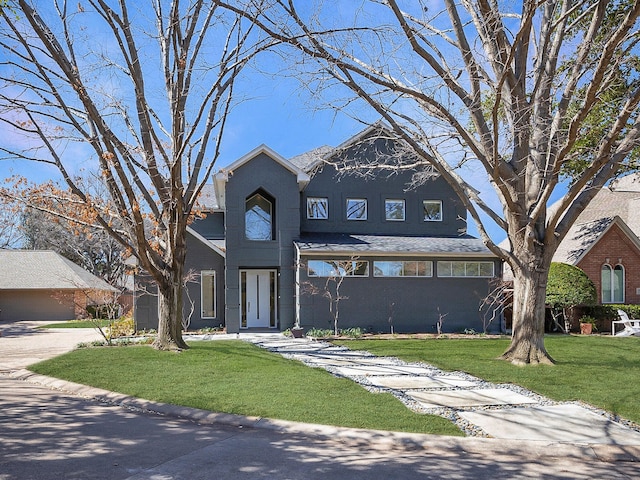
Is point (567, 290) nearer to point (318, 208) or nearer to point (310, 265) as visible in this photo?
point (310, 265)

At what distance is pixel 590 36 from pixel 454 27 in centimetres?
265

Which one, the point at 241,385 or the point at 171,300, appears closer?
the point at 241,385

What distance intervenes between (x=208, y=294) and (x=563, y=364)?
43.5 ft

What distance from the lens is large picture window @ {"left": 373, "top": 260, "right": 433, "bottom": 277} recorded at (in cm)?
1994

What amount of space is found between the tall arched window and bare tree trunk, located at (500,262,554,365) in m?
13.4

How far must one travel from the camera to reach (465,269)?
67.6 feet

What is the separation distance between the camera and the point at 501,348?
14.8 meters

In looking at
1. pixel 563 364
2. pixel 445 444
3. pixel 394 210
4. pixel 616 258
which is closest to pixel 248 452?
pixel 445 444

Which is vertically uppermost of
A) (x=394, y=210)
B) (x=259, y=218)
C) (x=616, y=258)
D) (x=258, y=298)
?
(x=394, y=210)

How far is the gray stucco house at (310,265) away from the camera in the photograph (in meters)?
19.4

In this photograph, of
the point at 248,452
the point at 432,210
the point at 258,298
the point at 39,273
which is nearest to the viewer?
the point at 248,452

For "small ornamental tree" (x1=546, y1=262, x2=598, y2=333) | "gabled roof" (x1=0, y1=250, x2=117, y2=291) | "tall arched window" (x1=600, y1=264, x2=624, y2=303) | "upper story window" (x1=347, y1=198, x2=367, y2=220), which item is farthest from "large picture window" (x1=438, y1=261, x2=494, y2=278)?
"gabled roof" (x1=0, y1=250, x2=117, y2=291)

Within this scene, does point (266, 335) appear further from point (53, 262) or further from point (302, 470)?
point (53, 262)

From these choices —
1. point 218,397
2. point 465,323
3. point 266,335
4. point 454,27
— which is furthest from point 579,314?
point 218,397
